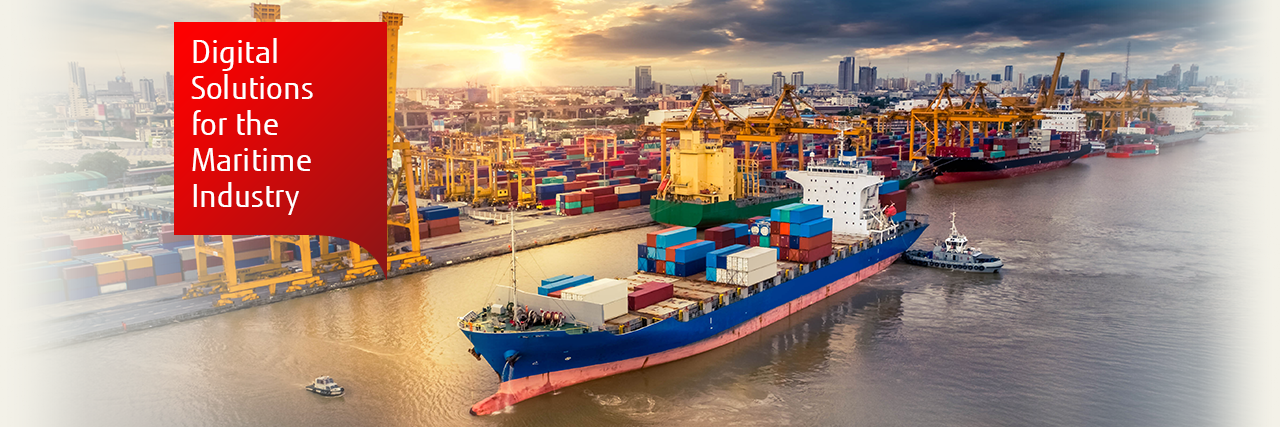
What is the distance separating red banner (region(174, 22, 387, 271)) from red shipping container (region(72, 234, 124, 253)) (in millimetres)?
18755

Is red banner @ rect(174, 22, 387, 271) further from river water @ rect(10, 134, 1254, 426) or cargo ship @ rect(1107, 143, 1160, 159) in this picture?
cargo ship @ rect(1107, 143, 1160, 159)

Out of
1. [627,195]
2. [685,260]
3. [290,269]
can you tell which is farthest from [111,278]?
[627,195]

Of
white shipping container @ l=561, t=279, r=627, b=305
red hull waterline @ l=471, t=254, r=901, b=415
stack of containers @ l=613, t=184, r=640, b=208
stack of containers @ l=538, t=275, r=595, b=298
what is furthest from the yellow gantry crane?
stack of containers @ l=613, t=184, r=640, b=208

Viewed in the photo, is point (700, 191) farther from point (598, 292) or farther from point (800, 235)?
point (598, 292)

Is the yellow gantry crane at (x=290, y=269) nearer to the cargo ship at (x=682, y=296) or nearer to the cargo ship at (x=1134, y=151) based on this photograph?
the cargo ship at (x=682, y=296)

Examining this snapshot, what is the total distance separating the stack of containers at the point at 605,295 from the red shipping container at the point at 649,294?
521 mm

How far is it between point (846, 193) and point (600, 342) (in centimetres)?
1355

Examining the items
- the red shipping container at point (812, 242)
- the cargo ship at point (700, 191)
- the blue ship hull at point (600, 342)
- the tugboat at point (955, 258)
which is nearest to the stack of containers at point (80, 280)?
the blue ship hull at point (600, 342)

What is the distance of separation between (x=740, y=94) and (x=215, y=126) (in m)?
125

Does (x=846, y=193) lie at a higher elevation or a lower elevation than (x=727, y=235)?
higher

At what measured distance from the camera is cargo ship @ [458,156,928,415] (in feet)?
46.1

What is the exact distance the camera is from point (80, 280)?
797 inches

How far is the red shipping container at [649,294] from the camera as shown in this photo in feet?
52.7

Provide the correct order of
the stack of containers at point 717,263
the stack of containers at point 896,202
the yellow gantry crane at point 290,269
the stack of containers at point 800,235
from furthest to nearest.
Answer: the stack of containers at point 896,202, the stack of containers at point 800,235, the yellow gantry crane at point 290,269, the stack of containers at point 717,263
